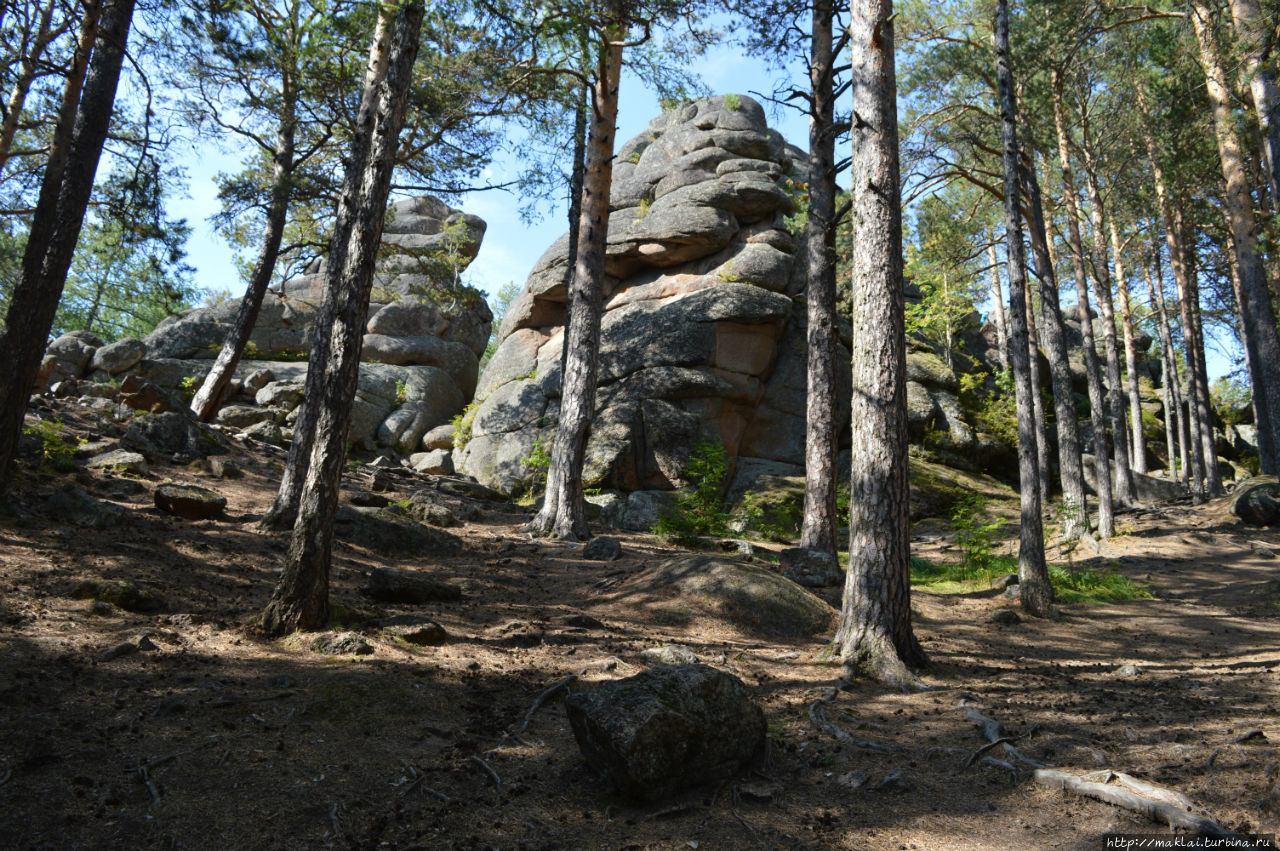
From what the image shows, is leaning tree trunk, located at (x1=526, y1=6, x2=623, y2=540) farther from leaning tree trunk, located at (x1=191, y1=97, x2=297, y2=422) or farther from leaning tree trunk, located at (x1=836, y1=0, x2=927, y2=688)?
leaning tree trunk, located at (x1=191, y1=97, x2=297, y2=422)

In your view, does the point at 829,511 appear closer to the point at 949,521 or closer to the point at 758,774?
the point at 758,774

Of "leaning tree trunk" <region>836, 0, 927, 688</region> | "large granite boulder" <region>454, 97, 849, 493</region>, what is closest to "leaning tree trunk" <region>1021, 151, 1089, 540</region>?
"large granite boulder" <region>454, 97, 849, 493</region>

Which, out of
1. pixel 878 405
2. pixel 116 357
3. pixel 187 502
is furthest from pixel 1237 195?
pixel 116 357

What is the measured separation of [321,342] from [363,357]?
52.3 feet

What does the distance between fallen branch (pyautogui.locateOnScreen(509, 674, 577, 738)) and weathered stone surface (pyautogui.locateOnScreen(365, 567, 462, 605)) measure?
2.44 meters

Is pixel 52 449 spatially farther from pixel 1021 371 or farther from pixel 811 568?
pixel 1021 371

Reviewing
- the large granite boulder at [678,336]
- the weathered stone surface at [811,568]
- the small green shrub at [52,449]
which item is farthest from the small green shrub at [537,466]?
the small green shrub at [52,449]

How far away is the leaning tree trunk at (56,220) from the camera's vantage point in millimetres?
7418

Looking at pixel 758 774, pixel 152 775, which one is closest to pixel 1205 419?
pixel 758 774

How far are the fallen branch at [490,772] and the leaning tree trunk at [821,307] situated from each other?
7.45 m

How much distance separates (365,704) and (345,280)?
3.53 meters

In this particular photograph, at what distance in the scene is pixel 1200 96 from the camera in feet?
49.0

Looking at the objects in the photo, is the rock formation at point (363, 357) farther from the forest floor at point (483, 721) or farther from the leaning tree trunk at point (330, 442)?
the forest floor at point (483, 721)

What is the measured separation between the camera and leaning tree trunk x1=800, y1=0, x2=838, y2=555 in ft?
36.1
